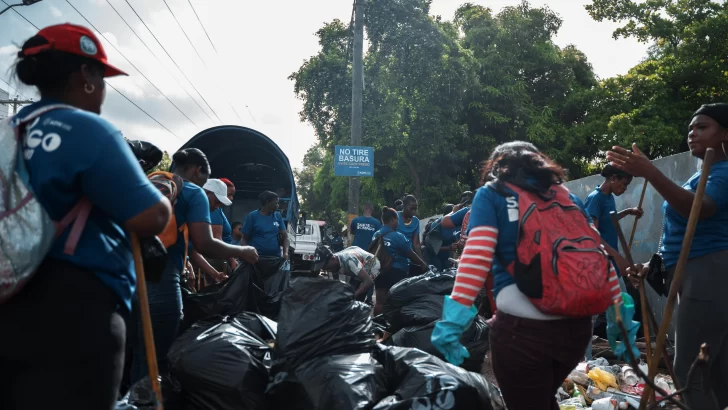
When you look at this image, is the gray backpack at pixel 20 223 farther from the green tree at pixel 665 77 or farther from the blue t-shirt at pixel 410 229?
the green tree at pixel 665 77

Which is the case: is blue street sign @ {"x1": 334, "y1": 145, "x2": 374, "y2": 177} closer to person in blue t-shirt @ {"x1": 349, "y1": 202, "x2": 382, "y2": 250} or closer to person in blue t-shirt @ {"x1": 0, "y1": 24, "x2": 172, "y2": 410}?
person in blue t-shirt @ {"x1": 349, "y1": 202, "x2": 382, "y2": 250}

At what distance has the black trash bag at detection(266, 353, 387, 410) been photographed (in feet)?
9.30

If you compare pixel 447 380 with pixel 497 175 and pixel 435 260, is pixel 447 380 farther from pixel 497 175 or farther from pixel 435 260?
pixel 435 260

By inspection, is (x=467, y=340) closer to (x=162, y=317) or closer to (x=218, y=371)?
(x=218, y=371)

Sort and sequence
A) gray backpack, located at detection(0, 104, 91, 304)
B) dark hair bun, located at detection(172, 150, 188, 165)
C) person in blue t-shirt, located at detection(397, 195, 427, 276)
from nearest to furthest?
gray backpack, located at detection(0, 104, 91, 304), dark hair bun, located at detection(172, 150, 188, 165), person in blue t-shirt, located at detection(397, 195, 427, 276)

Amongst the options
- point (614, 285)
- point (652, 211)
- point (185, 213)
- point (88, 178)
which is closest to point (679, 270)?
A: point (614, 285)

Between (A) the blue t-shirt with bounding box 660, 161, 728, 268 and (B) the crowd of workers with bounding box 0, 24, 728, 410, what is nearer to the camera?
(B) the crowd of workers with bounding box 0, 24, 728, 410

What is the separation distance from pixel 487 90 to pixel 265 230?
18225 millimetres

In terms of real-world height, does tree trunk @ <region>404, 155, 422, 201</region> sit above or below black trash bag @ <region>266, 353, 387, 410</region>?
above

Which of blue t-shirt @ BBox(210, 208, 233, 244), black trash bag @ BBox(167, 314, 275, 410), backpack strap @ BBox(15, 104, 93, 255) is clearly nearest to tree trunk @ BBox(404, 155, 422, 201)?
blue t-shirt @ BBox(210, 208, 233, 244)

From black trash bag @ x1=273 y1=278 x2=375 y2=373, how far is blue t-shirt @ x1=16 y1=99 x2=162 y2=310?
1.67m

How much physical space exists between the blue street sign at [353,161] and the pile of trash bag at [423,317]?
27.5 ft

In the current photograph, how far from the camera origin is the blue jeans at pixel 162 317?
3098mm

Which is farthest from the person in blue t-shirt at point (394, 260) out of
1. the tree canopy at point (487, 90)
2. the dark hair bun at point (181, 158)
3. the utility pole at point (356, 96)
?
the tree canopy at point (487, 90)
